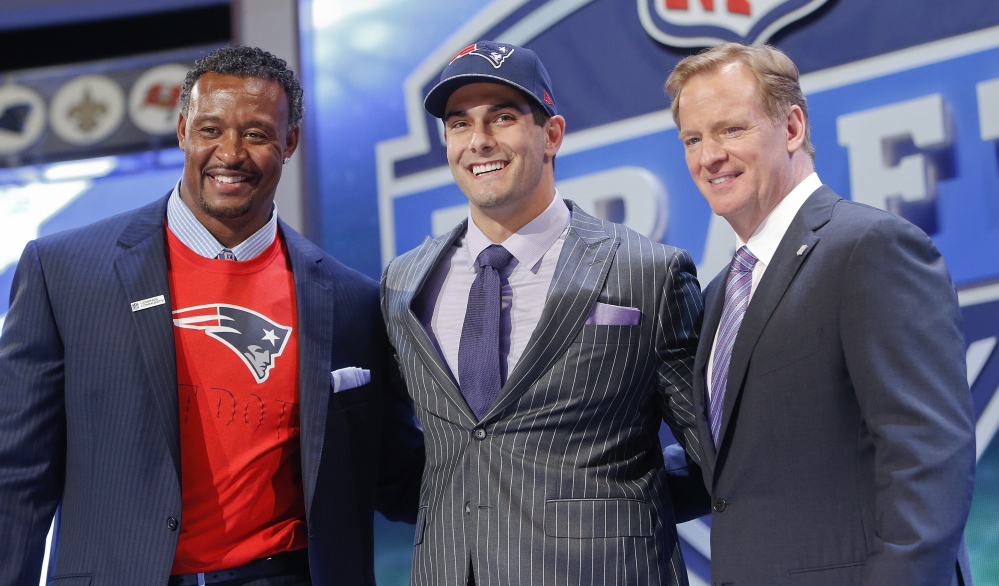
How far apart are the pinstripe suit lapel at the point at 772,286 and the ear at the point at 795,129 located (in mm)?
182

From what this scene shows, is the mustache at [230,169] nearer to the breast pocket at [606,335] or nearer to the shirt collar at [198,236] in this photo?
the shirt collar at [198,236]

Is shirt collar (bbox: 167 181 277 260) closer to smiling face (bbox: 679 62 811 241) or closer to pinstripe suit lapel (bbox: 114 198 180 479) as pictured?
pinstripe suit lapel (bbox: 114 198 180 479)

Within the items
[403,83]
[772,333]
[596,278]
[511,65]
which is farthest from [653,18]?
[772,333]

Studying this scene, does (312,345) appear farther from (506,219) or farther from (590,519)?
(590,519)

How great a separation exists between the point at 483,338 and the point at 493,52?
0.76 metres

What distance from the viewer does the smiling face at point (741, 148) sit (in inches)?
77.0

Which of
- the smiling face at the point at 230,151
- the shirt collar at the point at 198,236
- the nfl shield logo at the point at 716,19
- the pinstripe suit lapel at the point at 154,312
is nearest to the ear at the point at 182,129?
the smiling face at the point at 230,151

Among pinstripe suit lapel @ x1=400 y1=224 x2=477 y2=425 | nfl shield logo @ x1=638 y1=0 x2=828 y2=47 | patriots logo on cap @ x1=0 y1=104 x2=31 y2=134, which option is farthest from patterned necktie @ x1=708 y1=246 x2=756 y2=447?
patriots logo on cap @ x1=0 y1=104 x2=31 y2=134

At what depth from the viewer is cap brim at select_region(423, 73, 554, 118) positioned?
2.24 meters

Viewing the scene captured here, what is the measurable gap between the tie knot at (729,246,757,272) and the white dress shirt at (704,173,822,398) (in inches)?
0.4

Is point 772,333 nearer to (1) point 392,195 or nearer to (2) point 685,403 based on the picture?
(2) point 685,403

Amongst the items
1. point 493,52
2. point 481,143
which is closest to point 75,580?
point 481,143

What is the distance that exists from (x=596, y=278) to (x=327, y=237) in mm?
2186

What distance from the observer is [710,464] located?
1.91 metres
